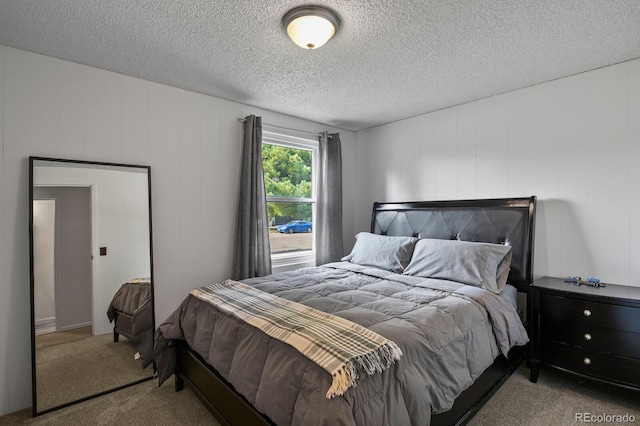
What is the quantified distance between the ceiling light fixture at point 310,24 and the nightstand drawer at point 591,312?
2.45 metres

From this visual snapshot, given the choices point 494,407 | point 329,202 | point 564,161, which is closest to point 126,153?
point 329,202

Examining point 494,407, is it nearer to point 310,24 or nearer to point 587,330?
point 587,330

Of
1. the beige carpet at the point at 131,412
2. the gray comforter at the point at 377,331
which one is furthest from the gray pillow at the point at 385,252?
the beige carpet at the point at 131,412

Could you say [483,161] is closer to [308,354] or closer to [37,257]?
[308,354]

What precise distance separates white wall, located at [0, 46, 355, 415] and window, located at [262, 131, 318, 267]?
0.29 meters

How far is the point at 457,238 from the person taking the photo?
10.4ft

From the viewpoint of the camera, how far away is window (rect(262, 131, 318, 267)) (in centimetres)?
370

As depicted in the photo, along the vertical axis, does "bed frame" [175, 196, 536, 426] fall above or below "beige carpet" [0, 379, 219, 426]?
above

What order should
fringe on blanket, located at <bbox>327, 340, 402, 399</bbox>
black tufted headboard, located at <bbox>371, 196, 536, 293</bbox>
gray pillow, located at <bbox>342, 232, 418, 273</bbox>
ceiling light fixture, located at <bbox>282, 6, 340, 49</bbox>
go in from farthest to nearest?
gray pillow, located at <bbox>342, 232, 418, 273</bbox>
black tufted headboard, located at <bbox>371, 196, 536, 293</bbox>
ceiling light fixture, located at <bbox>282, 6, 340, 49</bbox>
fringe on blanket, located at <bbox>327, 340, 402, 399</bbox>

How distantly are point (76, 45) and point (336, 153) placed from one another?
267cm

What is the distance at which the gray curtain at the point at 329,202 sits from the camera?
13.0 ft

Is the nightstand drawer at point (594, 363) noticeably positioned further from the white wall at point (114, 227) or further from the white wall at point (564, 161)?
the white wall at point (114, 227)

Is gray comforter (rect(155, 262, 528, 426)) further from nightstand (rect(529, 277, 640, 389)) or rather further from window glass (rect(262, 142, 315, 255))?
window glass (rect(262, 142, 315, 255))

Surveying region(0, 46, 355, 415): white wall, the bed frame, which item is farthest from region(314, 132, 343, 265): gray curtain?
region(0, 46, 355, 415): white wall
